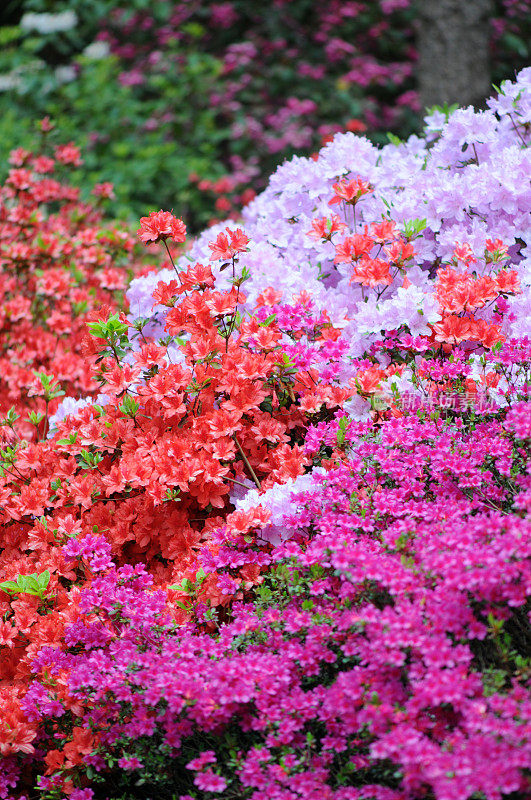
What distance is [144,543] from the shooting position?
90.1 inches

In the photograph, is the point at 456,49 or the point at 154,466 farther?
the point at 456,49

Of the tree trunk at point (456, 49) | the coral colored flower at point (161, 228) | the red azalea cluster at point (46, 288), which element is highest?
the tree trunk at point (456, 49)

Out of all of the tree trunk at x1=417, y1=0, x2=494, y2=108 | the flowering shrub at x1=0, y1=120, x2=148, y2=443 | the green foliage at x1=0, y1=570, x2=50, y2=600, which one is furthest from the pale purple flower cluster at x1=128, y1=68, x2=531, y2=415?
the tree trunk at x1=417, y1=0, x2=494, y2=108

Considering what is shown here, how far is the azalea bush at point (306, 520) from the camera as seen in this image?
1.57 meters

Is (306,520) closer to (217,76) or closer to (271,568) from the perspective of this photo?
(271,568)

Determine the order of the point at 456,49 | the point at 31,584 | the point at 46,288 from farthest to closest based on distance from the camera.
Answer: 1. the point at 456,49
2. the point at 46,288
3. the point at 31,584

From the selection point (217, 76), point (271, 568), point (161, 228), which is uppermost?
point (217, 76)

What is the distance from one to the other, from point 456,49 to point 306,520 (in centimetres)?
534

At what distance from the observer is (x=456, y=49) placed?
243 inches

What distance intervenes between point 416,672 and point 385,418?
945 millimetres

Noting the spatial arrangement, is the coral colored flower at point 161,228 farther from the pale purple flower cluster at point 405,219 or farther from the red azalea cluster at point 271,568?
the pale purple flower cluster at point 405,219

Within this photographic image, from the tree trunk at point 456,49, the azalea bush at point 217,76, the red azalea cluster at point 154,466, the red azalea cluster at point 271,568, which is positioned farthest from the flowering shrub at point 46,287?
the tree trunk at point 456,49

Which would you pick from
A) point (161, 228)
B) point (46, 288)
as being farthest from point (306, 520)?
point (46, 288)

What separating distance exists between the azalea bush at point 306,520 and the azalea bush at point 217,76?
4.33m
